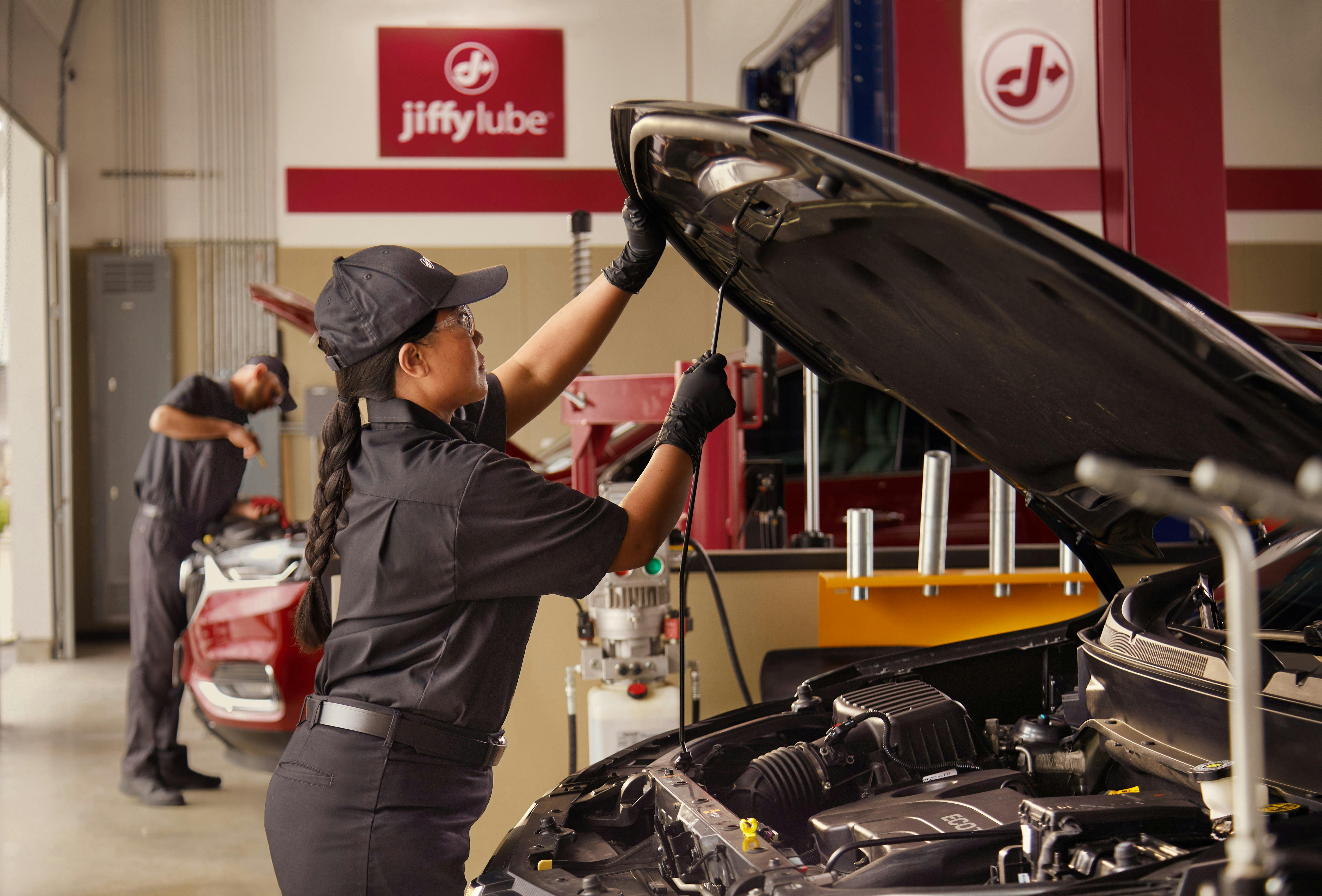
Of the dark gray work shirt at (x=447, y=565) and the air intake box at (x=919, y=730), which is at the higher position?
the dark gray work shirt at (x=447, y=565)

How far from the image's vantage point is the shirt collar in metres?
1.49

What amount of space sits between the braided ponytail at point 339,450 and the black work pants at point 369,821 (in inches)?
9.0

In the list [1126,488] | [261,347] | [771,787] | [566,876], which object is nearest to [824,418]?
[771,787]

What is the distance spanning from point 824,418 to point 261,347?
469 cm


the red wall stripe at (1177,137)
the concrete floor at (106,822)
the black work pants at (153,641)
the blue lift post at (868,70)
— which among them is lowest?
the concrete floor at (106,822)

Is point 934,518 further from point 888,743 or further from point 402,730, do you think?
point 402,730

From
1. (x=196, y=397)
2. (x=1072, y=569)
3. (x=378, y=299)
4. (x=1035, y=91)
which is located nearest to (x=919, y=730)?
(x=378, y=299)

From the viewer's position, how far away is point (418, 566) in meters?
1.39

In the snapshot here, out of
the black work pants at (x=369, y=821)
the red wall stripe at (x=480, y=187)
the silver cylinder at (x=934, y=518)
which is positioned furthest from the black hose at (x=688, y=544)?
the red wall stripe at (x=480, y=187)

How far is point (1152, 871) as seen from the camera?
1062 millimetres

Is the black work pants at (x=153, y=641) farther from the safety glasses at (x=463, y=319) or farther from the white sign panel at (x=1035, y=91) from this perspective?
the white sign panel at (x=1035, y=91)

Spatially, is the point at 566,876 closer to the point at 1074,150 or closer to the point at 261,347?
the point at 261,347

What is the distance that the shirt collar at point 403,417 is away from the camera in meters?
1.49

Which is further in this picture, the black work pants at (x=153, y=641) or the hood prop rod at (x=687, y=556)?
the black work pants at (x=153, y=641)
